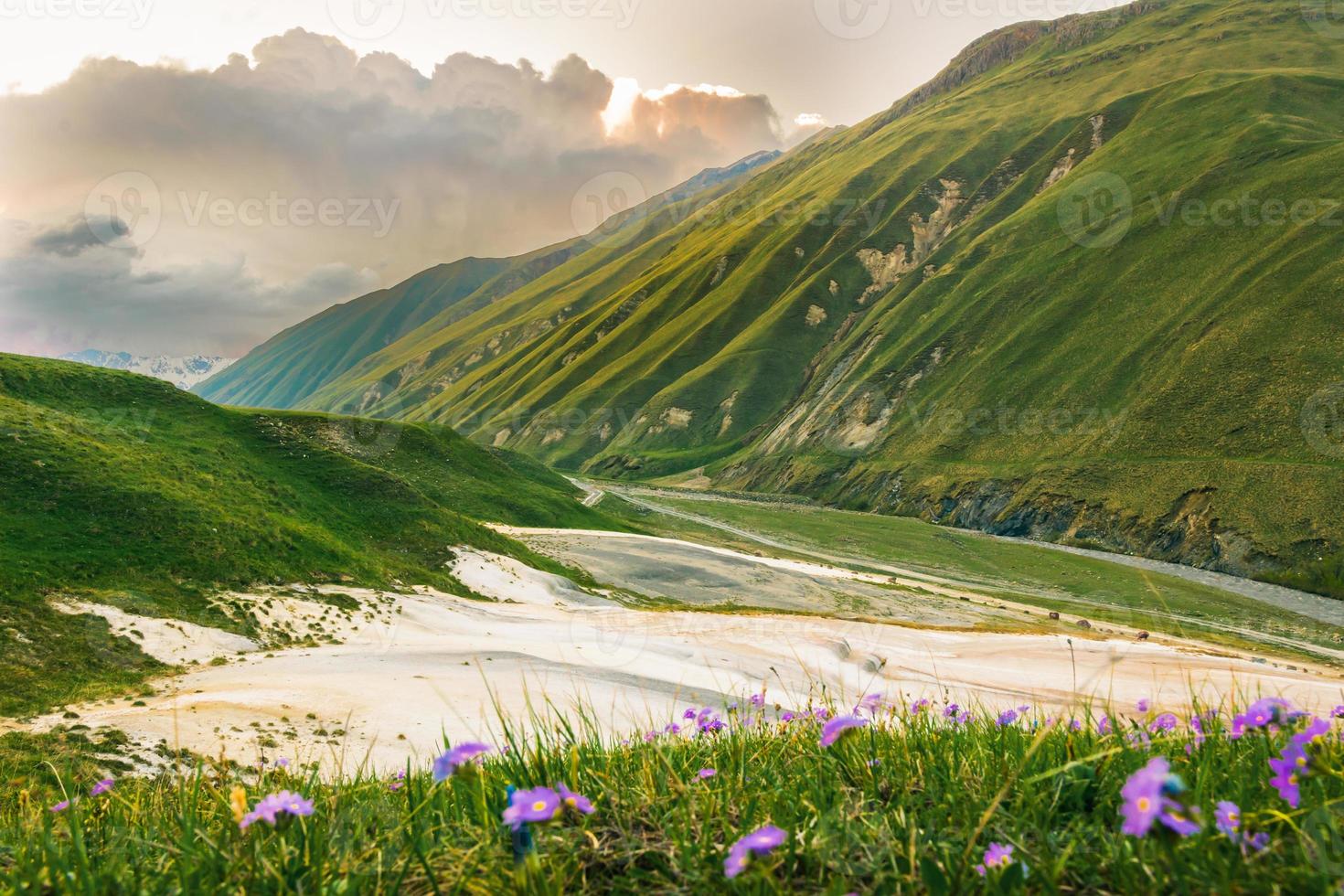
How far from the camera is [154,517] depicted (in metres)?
31.6

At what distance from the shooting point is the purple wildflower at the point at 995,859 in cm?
217

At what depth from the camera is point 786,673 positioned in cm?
2922

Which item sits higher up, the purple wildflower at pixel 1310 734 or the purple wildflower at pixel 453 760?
the purple wildflower at pixel 453 760

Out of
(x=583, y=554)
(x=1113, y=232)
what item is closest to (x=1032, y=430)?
(x=1113, y=232)

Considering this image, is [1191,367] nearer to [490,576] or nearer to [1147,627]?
[1147,627]

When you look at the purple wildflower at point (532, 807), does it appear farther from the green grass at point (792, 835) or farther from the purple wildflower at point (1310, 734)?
the purple wildflower at point (1310, 734)

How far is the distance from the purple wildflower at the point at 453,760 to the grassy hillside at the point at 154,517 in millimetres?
21776

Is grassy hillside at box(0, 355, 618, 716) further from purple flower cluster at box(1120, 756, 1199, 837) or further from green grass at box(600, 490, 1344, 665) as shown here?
green grass at box(600, 490, 1344, 665)

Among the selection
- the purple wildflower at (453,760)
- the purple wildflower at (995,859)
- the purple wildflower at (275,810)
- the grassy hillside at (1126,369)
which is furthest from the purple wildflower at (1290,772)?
the grassy hillside at (1126,369)

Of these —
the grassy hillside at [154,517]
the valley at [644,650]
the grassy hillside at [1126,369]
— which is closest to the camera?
the valley at [644,650]

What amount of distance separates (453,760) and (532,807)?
0.49m

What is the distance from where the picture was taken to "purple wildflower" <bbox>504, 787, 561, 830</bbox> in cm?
199

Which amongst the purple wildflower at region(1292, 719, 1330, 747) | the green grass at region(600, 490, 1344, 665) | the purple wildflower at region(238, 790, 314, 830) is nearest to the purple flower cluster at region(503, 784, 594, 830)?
the purple wildflower at region(238, 790, 314, 830)

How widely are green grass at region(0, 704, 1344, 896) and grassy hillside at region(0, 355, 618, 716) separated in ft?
68.7
